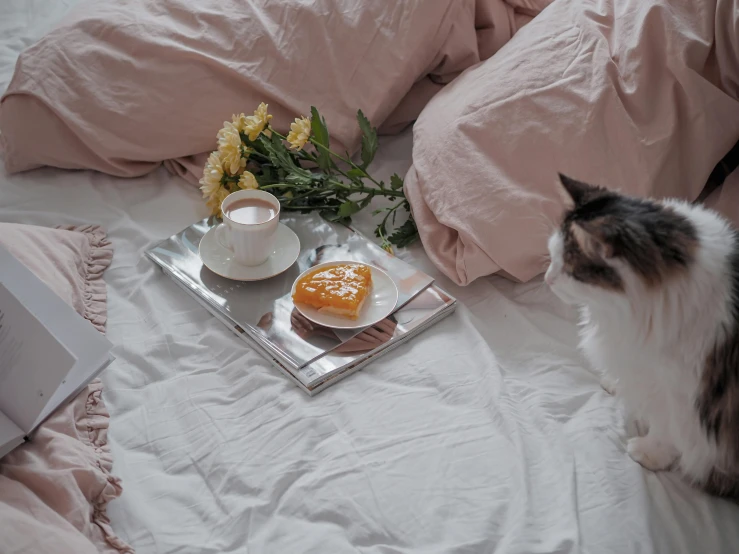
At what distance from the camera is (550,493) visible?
38.7 inches

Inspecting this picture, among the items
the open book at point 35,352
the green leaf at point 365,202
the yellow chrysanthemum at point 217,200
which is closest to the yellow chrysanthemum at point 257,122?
the yellow chrysanthemum at point 217,200

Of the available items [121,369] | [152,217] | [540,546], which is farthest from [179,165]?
[540,546]

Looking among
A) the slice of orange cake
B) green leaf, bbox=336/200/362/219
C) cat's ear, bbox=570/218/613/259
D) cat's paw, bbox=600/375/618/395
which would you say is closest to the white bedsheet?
cat's paw, bbox=600/375/618/395

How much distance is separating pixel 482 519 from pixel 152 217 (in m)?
0.87

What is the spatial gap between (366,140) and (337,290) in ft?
1.20

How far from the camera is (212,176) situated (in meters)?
1.35

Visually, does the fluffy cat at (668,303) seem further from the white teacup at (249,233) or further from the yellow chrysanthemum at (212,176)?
the yellow chrysanthemum at (212,176)

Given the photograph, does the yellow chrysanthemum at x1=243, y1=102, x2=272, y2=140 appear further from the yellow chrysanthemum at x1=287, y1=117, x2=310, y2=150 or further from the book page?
the book page

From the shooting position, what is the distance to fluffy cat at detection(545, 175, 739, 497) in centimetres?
83

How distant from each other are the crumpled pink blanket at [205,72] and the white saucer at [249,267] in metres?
0.27

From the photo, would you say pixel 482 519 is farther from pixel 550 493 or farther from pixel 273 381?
pixel 273 381

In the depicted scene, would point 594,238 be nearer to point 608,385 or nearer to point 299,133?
point 608,385

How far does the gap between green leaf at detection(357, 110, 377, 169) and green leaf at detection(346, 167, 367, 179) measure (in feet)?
0.08

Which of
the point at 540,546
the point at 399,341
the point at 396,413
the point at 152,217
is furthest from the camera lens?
the point at 152,217
